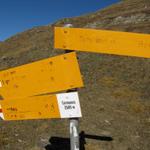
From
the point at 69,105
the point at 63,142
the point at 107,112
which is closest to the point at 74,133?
the point at 69,105

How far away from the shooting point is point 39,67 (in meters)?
7.91

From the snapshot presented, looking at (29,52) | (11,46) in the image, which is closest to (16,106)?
(29,52)

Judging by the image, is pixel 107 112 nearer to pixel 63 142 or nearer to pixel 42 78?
pixel 63 142

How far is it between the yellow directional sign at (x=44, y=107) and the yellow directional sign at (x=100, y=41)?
1.07 metres

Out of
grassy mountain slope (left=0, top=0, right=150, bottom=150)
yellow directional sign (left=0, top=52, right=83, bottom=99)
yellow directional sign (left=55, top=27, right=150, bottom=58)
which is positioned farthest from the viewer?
grassy mountain slope (left=0, top=0, right=150, bottom=150)

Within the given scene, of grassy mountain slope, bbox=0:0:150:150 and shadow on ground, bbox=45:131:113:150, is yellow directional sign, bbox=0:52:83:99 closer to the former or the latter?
shadow on ground, bbox=45:131:113:150

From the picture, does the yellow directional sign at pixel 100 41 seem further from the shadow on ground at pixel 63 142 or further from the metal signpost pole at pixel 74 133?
the shadow on ground at pixel 63 142

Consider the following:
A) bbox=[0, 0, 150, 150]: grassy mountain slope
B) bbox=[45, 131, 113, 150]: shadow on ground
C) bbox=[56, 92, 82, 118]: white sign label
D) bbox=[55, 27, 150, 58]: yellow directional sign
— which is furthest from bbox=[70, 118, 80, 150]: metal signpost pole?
bbox=[0, 0, 150, 150]: grassy mountain slope

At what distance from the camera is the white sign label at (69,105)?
25.3ft

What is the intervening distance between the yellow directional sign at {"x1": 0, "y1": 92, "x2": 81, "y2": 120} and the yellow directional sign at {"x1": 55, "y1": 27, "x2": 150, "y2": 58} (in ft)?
3.52

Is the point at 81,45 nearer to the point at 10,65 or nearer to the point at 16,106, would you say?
the point at 16,106

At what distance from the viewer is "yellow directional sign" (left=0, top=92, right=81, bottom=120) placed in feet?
25.4

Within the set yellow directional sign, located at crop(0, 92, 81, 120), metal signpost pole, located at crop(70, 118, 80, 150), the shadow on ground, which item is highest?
yellow directional sign, located at crop(0, 92, 81, 120)

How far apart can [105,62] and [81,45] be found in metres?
21.6
